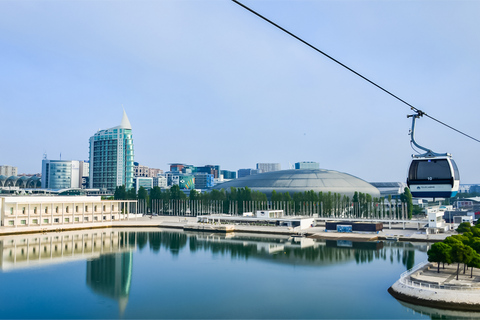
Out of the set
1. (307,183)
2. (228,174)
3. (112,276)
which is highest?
(228,174)

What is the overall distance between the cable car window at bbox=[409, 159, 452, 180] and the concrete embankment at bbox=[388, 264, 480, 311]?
6.26 meters

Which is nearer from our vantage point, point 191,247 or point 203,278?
point 203,278

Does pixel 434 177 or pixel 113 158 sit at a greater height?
pixel 113 158

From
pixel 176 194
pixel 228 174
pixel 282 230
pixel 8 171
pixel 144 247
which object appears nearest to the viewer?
pixel 144 247

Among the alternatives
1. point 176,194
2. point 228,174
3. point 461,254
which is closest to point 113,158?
point 176,194

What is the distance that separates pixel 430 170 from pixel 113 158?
75608 mm

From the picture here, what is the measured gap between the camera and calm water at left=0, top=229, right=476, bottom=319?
15789 mm

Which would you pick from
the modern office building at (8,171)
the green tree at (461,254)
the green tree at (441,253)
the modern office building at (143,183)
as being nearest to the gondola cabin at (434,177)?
the green tree at (461,254)


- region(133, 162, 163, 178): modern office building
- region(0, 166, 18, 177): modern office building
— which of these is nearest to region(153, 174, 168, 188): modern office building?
region(133, 162, 163, 178): modern office building

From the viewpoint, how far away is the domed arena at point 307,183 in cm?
6015

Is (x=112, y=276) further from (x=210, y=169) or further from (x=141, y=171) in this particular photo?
(x=210, y=169)

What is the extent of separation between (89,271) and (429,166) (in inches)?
771

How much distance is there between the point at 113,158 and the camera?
80.9 meters

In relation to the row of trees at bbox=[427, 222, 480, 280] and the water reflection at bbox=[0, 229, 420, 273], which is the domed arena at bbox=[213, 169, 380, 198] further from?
the row of trees at bbox=[427, 222, 480, 280]
